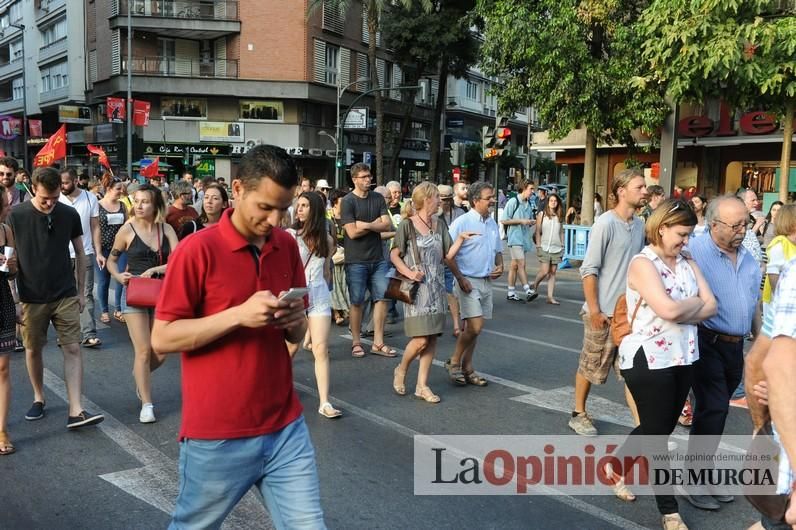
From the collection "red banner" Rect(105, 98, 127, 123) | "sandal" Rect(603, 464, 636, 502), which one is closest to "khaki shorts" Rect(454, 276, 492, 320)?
"sandal" Rect(603, 464, 636, 502)

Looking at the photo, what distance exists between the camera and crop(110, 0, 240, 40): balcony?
36.9m

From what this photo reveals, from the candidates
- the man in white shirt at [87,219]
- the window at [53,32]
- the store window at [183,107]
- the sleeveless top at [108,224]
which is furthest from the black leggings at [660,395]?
the window at [53,32]

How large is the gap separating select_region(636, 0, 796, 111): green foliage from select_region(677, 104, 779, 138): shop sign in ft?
20.9

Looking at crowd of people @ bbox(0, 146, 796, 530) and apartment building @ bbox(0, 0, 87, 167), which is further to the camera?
apartment building @ bbox(0, 0, 87, 167)

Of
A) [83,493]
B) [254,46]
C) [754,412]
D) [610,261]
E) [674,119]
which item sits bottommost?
[83,493]

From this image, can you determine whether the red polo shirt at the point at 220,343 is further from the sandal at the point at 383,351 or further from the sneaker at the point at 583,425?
the sandal at the point at 383,351

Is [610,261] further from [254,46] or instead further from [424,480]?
[254,46]

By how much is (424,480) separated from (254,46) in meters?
35.6

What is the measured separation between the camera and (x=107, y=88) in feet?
130

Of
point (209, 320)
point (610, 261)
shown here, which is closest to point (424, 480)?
point (610, 261)

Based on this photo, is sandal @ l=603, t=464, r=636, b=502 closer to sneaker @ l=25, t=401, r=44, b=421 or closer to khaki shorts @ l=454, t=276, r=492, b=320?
khaki shorts @ l=454, t=276, r=492, b=320

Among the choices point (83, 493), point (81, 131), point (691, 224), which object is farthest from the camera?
point (81, 131)

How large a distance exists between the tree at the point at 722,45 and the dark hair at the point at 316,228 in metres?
9.08

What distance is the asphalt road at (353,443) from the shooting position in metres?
4.13
